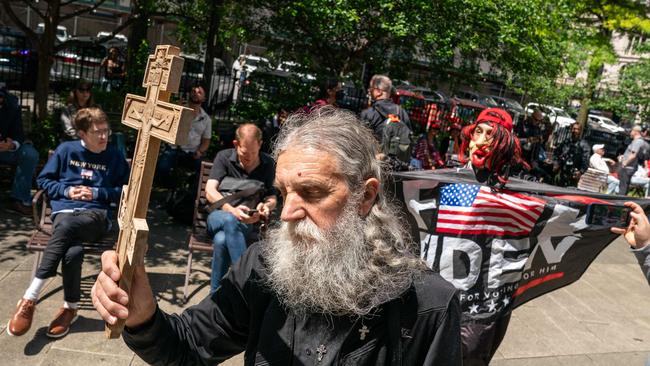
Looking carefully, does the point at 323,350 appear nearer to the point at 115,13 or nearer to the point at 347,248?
the point at 347,248

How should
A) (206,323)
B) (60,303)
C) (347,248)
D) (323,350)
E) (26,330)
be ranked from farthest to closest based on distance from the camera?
(60,303)
(26,330)
(206,323)
(347,248)
(323,350)

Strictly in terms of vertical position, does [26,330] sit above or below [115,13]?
below

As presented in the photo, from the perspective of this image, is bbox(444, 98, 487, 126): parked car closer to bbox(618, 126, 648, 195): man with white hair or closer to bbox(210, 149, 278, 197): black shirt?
bbox(618, 126, 648, 195): man with white hair

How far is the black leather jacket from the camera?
5.28ft

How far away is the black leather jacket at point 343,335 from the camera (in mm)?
1609

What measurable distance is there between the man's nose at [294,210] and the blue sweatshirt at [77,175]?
2.93 m

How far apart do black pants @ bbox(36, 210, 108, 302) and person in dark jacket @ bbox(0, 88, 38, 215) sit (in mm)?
2191

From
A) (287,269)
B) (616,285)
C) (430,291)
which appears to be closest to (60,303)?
(287,269)

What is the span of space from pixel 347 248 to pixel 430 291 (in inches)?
11.0

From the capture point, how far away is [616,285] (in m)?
6.65

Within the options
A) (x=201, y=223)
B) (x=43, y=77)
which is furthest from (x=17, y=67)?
(x=201, y=223)

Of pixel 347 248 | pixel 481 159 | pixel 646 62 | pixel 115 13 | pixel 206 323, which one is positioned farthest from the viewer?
pixel 115 13

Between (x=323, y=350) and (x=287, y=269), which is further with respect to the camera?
(x=287, y=269)

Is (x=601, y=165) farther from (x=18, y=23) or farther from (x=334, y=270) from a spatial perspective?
(x=334, y=270)
